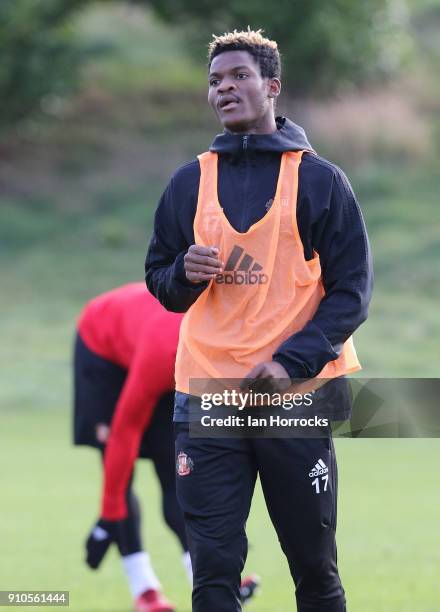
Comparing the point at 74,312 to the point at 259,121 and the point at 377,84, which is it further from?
the point at 259,121

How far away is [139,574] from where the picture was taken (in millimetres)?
7184

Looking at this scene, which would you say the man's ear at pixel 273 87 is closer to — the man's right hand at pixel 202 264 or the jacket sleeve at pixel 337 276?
the jacket sleeve at pixel 337 276

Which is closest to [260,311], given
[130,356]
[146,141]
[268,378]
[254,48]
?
[268,378]

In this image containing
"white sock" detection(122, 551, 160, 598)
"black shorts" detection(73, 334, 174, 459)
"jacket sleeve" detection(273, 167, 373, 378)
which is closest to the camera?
"jacket sleeve" detection(273, 167, 373, 378)

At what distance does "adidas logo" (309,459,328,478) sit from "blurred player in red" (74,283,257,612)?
6.47 ft

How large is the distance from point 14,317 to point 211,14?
10.8 metres

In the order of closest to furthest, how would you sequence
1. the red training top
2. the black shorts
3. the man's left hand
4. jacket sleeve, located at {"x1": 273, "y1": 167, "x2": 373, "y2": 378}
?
the man's left hand
jacket sleeve, located at {"x1": 273, "y1": 167, "x2": 373, "y2": 378}
the red training top
the black shorts

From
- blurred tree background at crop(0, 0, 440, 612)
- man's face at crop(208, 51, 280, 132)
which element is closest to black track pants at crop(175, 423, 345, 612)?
man's face at crop(208, 51, 280, 132)

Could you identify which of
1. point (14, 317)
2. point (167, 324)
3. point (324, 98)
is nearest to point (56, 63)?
point (324, 98)

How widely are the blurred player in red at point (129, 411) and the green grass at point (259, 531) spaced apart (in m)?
0.30

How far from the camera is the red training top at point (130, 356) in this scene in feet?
21.5

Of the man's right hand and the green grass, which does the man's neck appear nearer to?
the man's right hand

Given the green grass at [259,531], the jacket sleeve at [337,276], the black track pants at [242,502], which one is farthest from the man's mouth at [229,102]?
the green grass at [259,531]

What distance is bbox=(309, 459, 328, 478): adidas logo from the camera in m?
4.62
